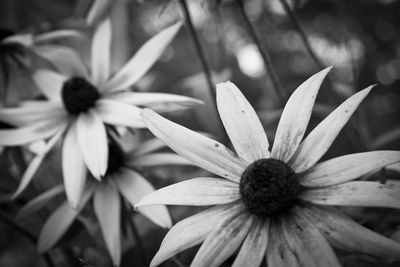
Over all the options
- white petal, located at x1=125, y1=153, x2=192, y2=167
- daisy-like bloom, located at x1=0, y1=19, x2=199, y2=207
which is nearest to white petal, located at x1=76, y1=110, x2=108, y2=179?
daisy-like bloom, located at x1=0, y1=19, x2=199, y2=207

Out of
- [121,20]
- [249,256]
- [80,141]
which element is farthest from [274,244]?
[121,20]

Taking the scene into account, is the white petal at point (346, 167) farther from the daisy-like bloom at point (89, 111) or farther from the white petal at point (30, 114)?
the white petal at point (30, 114)

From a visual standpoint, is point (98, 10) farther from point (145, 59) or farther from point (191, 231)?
point (191, 231)

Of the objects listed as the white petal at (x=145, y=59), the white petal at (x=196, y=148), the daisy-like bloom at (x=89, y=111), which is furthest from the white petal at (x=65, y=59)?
A: the white petal at (x=196, y=148)

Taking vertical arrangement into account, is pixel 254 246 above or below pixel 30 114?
below

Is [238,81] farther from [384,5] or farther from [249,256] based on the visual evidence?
[249,256]

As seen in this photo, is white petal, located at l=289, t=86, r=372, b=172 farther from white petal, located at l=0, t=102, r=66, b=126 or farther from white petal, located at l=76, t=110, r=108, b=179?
white petal, located at l=0, t=102, r=66, b=126

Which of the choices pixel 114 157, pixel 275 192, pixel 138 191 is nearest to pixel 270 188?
pixel 275 192
